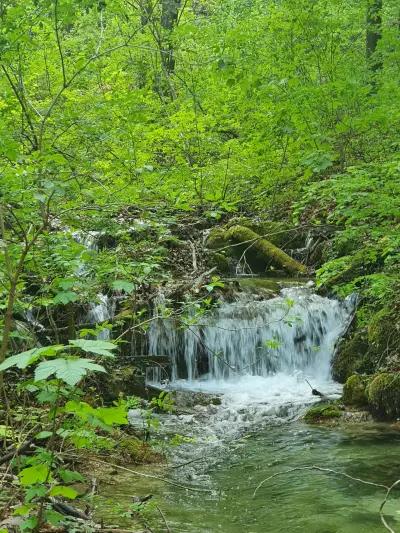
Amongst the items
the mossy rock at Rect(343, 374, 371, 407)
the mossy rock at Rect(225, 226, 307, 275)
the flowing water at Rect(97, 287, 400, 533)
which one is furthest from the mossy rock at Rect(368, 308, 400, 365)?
the mossy rock at Rect(225, 226, 307, 275)

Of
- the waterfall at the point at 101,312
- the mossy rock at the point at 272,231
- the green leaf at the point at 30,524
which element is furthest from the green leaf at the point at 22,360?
the mossy rock at the point at 272,231

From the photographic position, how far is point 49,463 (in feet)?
8.71

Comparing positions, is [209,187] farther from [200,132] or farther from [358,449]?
[358,449]

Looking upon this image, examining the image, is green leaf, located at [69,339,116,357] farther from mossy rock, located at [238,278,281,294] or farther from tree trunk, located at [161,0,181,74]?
tree trunk, located at [161,0,181,74]

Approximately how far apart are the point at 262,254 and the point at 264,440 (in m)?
7.07

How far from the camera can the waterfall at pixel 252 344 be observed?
403 inches

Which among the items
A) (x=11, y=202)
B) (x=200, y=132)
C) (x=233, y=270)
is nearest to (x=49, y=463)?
(x=11, y=202)

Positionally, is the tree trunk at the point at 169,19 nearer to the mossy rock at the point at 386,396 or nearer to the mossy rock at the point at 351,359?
the mossy rock at the point at 351,359

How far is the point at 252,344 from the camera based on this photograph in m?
10.6

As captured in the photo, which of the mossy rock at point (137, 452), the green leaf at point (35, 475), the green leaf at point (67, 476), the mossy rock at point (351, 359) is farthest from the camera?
the mossy rock at point (351, 359)

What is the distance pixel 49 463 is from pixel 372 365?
7322mm

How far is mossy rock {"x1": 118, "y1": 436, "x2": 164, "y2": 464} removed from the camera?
5.72 meters

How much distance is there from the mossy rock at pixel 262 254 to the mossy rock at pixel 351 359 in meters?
3.24

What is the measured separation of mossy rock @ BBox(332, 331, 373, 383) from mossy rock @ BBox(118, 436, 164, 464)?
441 centimetres
